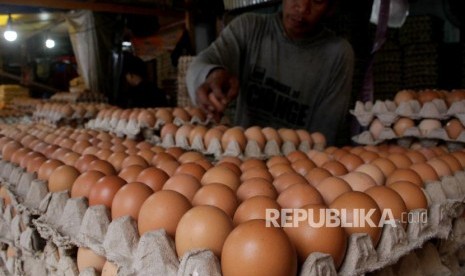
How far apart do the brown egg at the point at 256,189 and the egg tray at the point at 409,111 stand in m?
1.46

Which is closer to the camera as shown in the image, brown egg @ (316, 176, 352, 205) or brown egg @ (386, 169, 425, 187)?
brown egg @ (316, 176, 352, 205)

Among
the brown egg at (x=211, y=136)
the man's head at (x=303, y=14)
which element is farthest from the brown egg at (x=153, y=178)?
the man's head at (x=303, y=14)

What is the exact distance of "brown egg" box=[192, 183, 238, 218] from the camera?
1235 mm

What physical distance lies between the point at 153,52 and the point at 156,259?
9428 mm

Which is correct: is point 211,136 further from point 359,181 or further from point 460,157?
point 460,157

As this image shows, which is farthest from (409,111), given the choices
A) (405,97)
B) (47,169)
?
(47,169)

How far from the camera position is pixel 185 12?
6.92m

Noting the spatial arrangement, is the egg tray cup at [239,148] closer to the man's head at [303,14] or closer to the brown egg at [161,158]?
the brown egg at [161,158]

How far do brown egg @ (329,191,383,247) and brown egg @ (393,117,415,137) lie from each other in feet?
4.81

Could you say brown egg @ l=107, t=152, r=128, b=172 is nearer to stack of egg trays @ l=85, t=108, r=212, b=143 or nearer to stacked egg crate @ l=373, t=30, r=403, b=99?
stack of egg trays @ l=85, t=108, r=212, b=143

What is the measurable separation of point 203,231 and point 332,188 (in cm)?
54

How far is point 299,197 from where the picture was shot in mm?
1262

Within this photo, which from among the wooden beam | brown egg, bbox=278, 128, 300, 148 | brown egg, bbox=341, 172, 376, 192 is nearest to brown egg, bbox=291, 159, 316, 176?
brown egg, bbox=341, 172, 376, 192

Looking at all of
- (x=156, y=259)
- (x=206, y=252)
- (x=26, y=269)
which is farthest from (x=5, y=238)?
(x=206, y=252)
